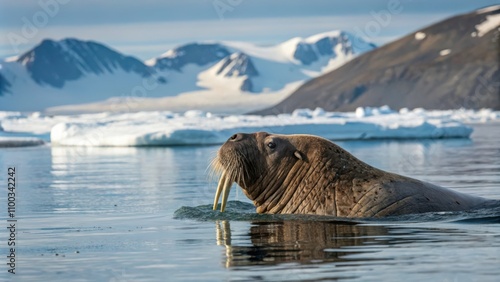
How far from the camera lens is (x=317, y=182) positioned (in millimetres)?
12641

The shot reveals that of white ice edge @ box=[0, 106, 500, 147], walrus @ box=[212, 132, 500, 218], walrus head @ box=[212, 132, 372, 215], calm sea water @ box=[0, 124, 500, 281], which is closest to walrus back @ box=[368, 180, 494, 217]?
walrus @ box=[212, 132, 500, 218]

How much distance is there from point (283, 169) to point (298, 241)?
8.97 ft

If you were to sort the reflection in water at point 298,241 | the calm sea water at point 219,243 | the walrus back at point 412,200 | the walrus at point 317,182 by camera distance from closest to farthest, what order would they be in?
the calm sea water at point 219,243, the reflection in water at point 298,241, the walrus back at point 412,200, the walrus at point 317,182

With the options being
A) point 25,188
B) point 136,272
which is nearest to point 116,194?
point 25,188

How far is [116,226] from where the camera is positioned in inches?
511

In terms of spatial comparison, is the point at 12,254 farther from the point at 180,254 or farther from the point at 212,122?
the point at 212,122

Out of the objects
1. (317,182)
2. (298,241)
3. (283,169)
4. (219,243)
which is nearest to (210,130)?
(283,169)

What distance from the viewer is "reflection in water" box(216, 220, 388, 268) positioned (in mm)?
9156

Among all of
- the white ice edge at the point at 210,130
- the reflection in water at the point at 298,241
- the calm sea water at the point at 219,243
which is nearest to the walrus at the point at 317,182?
the calm sea water at the point at 219,243

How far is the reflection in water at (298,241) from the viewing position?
360 inches

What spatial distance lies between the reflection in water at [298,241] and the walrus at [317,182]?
1.96 ft

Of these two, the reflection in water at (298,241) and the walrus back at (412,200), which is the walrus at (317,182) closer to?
the walrus back at (412,200)

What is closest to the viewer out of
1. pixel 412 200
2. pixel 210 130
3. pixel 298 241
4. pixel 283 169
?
pixel 298 241

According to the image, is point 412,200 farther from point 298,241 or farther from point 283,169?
point 298,241
